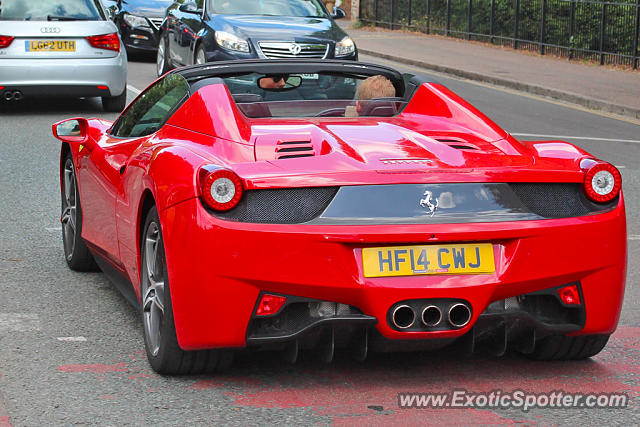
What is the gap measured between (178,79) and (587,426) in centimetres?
270

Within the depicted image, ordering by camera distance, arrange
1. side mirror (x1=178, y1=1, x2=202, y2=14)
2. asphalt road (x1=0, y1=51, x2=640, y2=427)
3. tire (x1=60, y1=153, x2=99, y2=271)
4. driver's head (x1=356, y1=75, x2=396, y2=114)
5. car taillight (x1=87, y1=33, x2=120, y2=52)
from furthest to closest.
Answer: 1. side mirror (x1=178, y1=1, x2=202, y2=14)
2. car taillight (x1=87, y1=33, x2=120, y2=52)
3. tire (x1=60, y1=153, x2=99, y2=271)
4. driver's head (x1=356, y1=75, x2=396, y2=114)
5. asphalt road (x1=0, y1=51, x2=640, y2=427)

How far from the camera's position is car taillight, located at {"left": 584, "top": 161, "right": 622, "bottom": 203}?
4758mm

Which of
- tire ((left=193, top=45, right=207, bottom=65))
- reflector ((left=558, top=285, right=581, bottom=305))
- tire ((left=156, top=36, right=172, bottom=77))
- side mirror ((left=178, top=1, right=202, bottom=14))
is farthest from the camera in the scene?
tire ((left=156, top=36, right=172, bottom=77))

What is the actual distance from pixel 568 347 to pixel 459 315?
→ 2.46 ft

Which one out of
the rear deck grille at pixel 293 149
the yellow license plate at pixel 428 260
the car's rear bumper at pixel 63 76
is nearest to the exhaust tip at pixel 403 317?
the yellow license plate at pixel 428 260

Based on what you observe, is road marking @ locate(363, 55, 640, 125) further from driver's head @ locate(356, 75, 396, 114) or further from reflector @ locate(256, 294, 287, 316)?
reflector @ locate(256, 294, 287, 316)

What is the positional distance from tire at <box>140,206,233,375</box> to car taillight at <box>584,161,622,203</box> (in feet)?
5.09

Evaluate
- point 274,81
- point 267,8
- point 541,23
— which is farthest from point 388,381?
point 541,23

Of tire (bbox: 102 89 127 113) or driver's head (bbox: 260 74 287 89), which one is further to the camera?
tire (bbox: 102 89 127 113)

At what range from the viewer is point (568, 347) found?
199 inches

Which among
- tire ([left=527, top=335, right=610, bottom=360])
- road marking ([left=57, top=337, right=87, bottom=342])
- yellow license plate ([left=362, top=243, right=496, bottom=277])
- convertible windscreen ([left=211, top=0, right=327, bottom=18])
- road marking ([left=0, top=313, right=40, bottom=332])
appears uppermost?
convertible windscreen ([left=211, top=0, right=327, bottom=18])

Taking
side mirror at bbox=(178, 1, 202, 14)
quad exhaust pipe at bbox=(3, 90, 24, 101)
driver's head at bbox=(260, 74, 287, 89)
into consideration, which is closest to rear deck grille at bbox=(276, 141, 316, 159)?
driver's head at bbox=(260, 74, 287, 89)

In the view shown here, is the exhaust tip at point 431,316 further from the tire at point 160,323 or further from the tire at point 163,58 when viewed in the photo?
the tire at point 163,58

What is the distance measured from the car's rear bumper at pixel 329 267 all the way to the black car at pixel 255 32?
11.6 m
